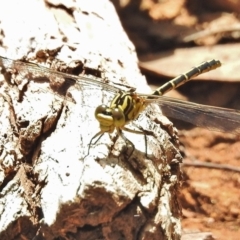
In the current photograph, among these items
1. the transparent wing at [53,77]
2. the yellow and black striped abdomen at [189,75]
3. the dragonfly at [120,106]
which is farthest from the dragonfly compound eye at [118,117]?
the yellow and black striped abdomen at [189,75]

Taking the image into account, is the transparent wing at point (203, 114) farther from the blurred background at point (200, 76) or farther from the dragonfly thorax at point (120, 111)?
the blurred background at point (200, 76)

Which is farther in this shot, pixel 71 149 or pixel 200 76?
pixel 200 76

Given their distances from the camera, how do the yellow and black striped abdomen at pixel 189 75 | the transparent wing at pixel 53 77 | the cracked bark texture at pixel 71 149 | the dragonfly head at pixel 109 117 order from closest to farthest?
the cracked bark texture at pixel 71 149 < the dragonfly head at pixel 109 117 < the transparent wing at pixel 53 77 < the yellow and black striped abdomen at pixel 189 75

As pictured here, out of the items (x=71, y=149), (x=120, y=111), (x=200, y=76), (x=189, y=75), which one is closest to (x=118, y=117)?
(x=120, y=111)

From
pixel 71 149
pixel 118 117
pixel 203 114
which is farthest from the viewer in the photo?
pixel 203 114

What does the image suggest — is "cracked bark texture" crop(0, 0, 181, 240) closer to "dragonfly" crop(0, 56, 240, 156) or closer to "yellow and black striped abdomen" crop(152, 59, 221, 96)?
"dragonfly" crop(0, 56, 240, 156)

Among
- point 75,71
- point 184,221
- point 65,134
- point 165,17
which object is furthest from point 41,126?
point 165,17

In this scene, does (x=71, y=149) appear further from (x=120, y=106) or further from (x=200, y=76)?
(x=200, y=76)
